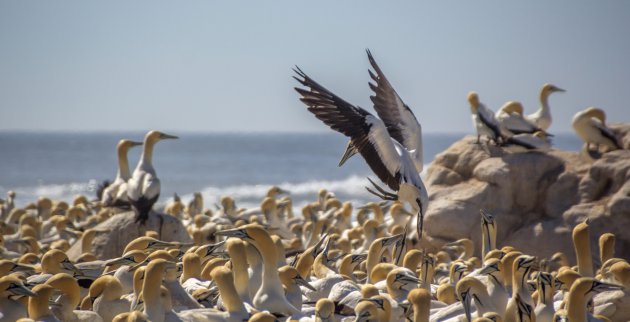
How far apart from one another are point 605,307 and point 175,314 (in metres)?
3.41

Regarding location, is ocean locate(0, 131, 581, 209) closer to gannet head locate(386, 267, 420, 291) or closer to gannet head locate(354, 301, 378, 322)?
gannet head locate(386, 267, 420, 291)

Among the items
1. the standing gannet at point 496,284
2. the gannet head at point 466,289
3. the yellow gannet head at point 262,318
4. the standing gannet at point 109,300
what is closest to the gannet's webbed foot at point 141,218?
the standing gannet at point 109,300

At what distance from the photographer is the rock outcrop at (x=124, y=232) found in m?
11.1

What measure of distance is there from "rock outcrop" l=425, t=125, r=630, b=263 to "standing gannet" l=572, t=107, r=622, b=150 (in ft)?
0.68

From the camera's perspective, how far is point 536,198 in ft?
41.0

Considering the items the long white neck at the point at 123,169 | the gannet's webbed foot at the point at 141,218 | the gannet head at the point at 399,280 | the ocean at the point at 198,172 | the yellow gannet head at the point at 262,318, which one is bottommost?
the ocean at the point at 198,172

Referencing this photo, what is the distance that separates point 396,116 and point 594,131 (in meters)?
3.94

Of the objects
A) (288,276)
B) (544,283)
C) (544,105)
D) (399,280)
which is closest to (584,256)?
(544,283)

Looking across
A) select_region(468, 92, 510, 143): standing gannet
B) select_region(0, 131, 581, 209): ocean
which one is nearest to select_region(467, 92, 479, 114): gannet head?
select_region(468, 92, 510, 143): standing gannet

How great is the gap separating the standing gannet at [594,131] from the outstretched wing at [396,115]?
12.5 feet

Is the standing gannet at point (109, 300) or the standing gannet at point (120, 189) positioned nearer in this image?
the standing gannet at point (109, 300)

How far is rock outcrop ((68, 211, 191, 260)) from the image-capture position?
36.4 ft

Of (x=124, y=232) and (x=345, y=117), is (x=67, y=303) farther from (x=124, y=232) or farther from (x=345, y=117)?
(x=124, y=232)

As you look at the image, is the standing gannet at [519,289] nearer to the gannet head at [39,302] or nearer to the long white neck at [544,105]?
the gannet head at [39,302]
